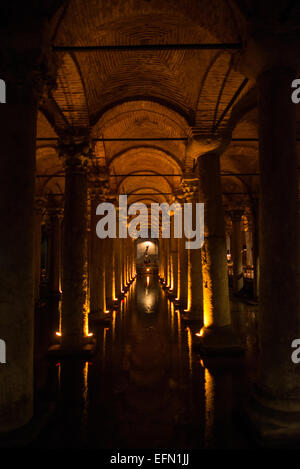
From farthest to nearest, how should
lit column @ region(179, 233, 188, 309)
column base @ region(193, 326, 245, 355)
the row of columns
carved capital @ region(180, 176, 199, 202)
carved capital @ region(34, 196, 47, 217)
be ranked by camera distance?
1. carved capital @ region(34, 196, 47, 217)
2. lit column @ region(179, 233, 188, 309)
3. carved capital @ region(180, 176, 199, 202)
4. column base @ region(193, 326, 245, 355)
5. the row of columns

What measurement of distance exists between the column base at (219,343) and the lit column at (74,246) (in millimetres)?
2860

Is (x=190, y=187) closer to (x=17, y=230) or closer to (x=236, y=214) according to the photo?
(x=17, y=230)

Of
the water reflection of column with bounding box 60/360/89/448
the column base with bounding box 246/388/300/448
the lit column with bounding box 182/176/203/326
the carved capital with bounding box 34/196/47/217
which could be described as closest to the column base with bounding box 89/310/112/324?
the lit column with bounding box 182/176/203/326

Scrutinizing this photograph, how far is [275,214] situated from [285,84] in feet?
5.91

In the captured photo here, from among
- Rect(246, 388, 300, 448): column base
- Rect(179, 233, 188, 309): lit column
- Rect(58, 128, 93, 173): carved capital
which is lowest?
Rect(246, 388, 300, 448): column base

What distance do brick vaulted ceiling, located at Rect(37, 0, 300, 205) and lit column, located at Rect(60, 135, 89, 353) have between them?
78 centimetres

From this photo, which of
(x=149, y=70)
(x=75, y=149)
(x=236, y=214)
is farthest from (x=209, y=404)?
(x=236, y=214)

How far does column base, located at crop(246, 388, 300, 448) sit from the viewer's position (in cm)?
357

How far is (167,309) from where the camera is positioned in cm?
1371

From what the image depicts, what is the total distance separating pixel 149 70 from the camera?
768 cm

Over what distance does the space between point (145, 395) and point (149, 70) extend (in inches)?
287

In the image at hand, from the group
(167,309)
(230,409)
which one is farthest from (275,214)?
(167,309)

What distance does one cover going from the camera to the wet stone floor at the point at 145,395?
12.4 ft

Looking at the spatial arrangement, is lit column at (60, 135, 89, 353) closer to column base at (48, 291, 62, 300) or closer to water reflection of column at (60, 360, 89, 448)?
water reflection of column at (60, 360, 89, 448)
